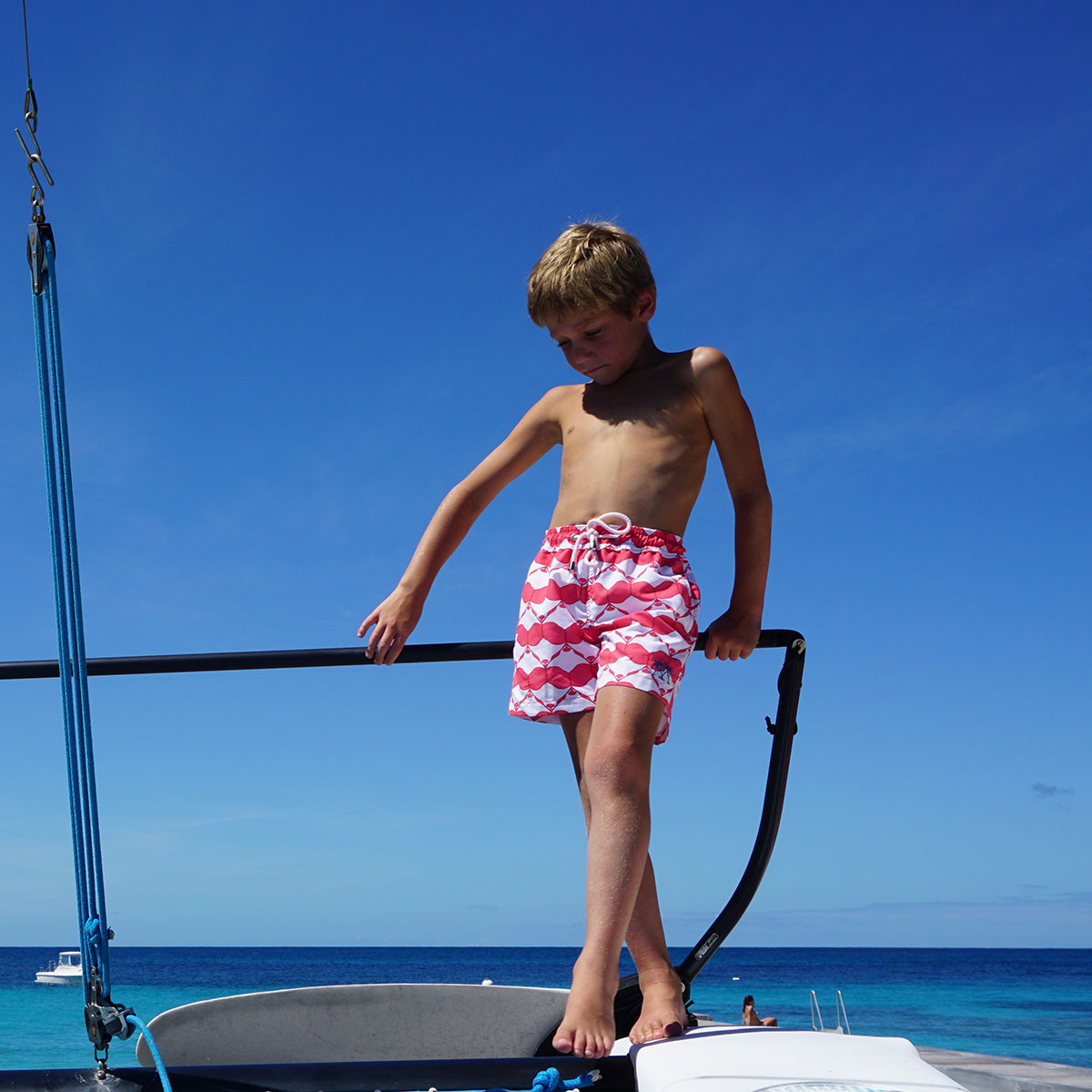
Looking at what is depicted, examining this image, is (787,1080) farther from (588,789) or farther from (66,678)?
(66,678)

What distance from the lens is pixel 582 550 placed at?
175cm

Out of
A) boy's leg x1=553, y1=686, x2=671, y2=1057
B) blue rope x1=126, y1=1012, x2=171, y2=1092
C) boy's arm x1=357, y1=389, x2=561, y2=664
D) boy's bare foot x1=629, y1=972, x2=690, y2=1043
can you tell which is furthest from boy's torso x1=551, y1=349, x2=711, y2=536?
blue rope x1=126, y1=1012, x2=171, y2=1092

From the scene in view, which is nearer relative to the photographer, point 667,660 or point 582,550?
point 667,660

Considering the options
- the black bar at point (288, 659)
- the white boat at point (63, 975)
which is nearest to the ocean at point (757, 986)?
the white boat at point (63, 975)

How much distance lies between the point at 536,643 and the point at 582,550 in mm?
175

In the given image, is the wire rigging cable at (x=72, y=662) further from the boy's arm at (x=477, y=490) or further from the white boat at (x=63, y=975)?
the white boat at (x=63, y=975)

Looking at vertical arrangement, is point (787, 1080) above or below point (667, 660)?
below

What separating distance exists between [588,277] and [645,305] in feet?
0.47

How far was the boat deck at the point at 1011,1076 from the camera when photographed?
1096 centimetres

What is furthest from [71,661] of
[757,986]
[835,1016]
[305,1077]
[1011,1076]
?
[757,986]

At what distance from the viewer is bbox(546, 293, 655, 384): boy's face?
1.85 metres

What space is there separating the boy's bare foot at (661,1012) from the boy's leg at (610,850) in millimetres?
36

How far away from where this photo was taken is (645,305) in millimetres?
1895

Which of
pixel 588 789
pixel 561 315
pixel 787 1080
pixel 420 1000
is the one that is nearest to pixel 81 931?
pixel 588 789
